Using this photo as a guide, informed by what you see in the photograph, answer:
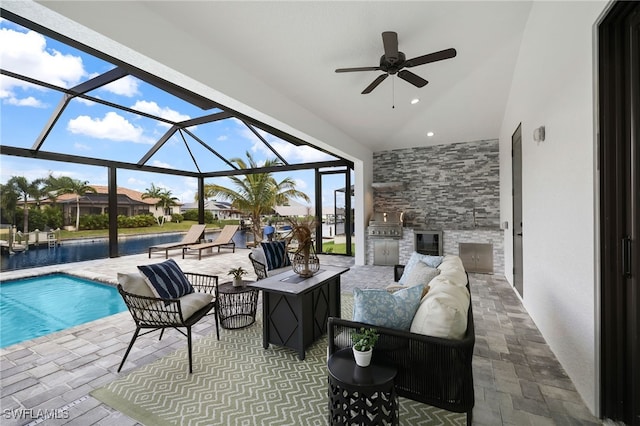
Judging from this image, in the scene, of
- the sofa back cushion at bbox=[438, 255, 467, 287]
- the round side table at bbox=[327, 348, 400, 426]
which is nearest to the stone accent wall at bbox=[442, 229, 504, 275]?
the sofa back cushion at bbox=[438, 255, 467, 287]

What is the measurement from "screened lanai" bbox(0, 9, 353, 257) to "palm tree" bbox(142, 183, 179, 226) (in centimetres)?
32

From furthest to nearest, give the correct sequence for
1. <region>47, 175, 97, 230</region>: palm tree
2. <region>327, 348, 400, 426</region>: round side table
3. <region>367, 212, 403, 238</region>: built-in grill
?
<region>47, 175, 97, 230</region>: palm tree → <region>367, 212, 403, 238</region>: built-in grill → <region>327, 348, 400, 426</region>: round side table

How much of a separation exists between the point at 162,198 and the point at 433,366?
10.1 m

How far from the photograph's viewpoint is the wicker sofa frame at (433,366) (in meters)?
1.46

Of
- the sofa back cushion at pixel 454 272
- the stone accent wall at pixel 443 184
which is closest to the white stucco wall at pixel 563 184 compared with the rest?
the sofa back cushion at pixel 454 272

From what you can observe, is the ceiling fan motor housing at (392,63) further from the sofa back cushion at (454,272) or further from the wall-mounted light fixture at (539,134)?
the sofa back cushion at (454,272)

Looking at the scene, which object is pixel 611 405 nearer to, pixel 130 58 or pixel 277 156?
pixel 130 58

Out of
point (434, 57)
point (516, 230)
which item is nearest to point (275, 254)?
point (434, 57)

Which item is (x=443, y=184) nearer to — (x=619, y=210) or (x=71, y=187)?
(x=619, y=210)

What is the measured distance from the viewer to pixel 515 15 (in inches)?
125

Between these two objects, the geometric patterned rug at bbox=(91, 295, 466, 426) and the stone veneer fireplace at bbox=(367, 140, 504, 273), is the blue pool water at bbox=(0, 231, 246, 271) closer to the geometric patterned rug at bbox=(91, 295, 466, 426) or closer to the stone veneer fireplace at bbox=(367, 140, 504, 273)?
the stone veneer fireplace at bbox=(367, 140, 504, 273)

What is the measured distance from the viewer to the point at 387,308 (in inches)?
68.1

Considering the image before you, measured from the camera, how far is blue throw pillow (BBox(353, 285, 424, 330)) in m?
1.71

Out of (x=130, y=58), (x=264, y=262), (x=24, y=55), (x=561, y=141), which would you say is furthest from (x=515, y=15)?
(x=24, y=55)
